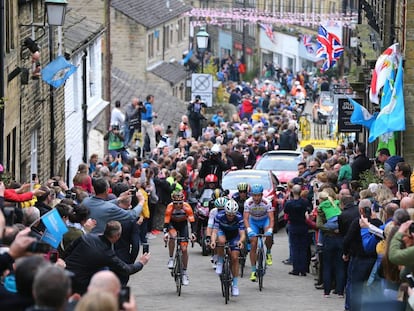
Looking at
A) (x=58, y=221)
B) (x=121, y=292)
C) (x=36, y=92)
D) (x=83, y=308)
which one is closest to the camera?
(x=83, y=308)

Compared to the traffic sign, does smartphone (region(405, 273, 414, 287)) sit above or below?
below

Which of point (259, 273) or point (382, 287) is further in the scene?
point (259, 273)

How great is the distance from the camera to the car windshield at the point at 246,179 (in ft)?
99.7

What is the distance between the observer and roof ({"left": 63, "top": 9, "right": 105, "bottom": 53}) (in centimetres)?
3904

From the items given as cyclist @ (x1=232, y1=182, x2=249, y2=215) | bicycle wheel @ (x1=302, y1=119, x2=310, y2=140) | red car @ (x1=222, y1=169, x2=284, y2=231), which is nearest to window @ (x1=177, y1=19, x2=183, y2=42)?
bicycle wheel @ (x1=302, y1=119, x2=310, y2=140)

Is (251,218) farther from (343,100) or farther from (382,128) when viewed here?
(343,100)

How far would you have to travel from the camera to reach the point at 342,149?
3409 cm

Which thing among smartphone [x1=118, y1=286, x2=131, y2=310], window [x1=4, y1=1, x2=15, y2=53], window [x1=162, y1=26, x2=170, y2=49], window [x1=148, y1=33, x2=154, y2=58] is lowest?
smartphone [x1=118, y1=286, x2=131, y2=310]

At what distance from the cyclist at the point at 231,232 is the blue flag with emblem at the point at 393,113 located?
20.0ft

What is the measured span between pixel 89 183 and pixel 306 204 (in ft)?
11.8

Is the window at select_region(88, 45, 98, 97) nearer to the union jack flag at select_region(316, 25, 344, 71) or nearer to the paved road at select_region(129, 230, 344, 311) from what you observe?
the union jack flag at select_region(316, 25, 344, 71)

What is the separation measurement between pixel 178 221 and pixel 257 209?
1265mm

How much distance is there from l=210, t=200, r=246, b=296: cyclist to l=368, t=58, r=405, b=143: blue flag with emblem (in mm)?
6082

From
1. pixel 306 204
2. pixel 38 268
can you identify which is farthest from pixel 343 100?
pixel 38 268
